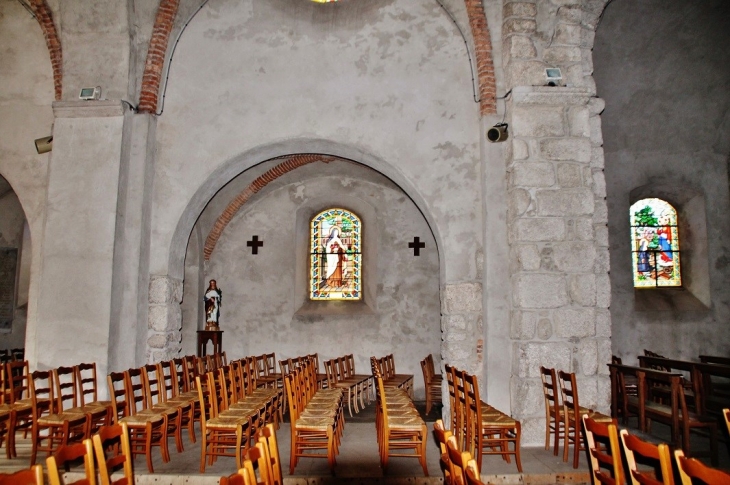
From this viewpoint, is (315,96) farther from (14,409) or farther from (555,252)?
(14,409)

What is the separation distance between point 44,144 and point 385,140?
4.29 meters

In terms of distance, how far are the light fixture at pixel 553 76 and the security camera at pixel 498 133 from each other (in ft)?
2.13

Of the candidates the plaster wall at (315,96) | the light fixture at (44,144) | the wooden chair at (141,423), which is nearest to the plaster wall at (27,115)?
the light fixture at (44,144)

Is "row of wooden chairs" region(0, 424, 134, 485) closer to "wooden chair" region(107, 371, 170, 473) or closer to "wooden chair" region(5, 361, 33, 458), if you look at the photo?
"wooden chair" region(107, 371, 170, 473)

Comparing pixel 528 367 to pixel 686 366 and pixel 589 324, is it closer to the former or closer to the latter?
pixel 589 324

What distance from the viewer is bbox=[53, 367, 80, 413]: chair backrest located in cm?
559

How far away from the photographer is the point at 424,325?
980cm

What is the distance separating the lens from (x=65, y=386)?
584 centimetres

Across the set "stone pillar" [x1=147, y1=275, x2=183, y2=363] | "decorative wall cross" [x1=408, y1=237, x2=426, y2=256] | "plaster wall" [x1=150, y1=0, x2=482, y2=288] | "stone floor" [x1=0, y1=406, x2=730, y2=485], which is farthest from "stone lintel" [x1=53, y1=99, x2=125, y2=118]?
"decorative wall cross" [x1=408, y1=237, x2=426, y2=256]

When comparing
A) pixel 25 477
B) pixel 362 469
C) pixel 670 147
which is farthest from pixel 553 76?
pixel 25 477

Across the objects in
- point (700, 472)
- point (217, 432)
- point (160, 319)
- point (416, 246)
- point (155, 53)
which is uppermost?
point (155, 53)

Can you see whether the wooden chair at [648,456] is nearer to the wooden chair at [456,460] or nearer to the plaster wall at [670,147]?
the wooden chair at [456,460]

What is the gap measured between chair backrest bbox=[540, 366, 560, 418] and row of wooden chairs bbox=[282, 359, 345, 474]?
2006mm

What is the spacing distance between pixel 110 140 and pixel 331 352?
4.97 metres
